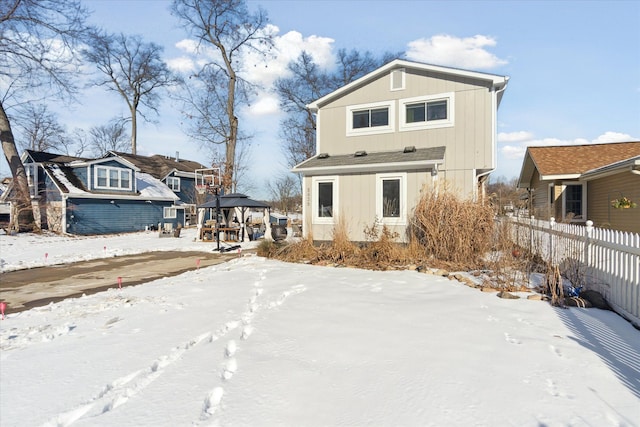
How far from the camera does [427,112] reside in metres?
11.2

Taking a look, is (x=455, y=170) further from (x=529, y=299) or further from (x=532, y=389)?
(x=532, y=389)

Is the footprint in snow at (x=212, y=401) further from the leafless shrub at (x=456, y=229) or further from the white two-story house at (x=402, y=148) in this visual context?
the white two-story house at (x=402, y=148)

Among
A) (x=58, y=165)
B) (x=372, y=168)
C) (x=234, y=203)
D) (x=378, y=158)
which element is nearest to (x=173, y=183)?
(x=58, y=165)

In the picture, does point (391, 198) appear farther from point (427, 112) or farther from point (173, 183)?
point (173, 183)

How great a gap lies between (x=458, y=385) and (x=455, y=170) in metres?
9.01

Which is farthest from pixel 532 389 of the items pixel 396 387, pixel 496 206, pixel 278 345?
pixel 496 206

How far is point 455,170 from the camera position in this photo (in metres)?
10.6

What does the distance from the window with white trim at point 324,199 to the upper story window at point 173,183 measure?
2216cm

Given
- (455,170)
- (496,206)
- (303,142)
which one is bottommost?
(496,206)

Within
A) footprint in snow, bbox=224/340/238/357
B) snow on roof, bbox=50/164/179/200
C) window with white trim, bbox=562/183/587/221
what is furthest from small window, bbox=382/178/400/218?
snow on roof, bbox=50/164/179/200

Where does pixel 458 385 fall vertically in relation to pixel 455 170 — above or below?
below

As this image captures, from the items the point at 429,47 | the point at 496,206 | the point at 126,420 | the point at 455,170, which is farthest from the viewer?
the point at 429,47

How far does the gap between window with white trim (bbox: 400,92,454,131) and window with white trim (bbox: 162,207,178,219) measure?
2100 cm

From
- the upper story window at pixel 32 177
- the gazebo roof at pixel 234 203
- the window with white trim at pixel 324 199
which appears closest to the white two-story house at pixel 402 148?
the window with white trim at pixel 324 199
